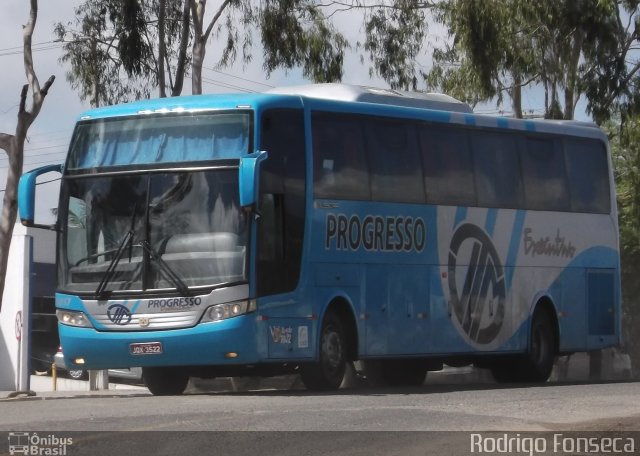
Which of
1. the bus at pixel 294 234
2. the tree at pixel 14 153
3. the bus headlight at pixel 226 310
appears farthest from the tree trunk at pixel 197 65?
the bus headlight at pixel 226 310

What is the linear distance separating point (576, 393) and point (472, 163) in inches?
179

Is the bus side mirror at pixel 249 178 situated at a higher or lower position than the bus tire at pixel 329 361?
higher

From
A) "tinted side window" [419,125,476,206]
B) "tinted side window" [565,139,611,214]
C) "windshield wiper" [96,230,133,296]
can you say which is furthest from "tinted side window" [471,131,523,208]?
"windshield wiper" [96,230,133,296]

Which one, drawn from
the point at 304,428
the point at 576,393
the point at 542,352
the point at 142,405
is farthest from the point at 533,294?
the point at 304,428

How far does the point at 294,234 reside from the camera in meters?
16.1

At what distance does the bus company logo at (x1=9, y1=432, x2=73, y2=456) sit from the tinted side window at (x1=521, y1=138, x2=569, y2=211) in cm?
1112

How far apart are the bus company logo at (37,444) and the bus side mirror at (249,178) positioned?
5.06 metres

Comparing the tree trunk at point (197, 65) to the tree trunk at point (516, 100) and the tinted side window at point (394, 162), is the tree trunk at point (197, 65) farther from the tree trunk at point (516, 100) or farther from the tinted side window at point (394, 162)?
the tinted side window at point (394, 162)

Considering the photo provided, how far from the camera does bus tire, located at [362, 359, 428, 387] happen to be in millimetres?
20688

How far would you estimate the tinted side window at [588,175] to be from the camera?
824 inches

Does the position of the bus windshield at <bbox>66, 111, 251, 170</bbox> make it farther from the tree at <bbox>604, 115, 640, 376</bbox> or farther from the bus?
the tree at <bbox>604, 115, 640, 376</bbox>

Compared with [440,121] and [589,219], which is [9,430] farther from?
[589,219]

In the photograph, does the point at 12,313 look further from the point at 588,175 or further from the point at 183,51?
the point at 588,175

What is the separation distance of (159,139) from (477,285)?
17.6 feet
